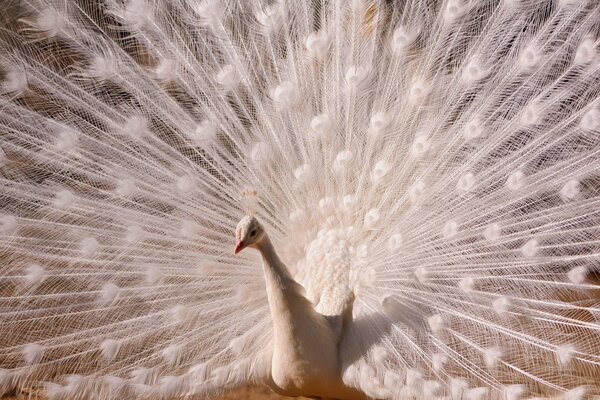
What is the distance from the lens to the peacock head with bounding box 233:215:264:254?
2381mm

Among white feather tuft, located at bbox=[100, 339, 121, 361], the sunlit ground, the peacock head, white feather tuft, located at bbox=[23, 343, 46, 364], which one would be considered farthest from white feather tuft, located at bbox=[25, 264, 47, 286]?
the peacock head

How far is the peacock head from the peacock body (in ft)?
0.72

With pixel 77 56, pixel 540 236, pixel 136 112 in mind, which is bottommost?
pixel 540 236

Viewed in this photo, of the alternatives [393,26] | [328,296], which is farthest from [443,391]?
[393,26]

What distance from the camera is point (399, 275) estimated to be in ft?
9.21

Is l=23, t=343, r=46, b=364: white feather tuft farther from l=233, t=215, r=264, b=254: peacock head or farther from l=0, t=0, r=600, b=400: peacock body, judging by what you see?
l=233, t=215, r=264, b=254: peacock head

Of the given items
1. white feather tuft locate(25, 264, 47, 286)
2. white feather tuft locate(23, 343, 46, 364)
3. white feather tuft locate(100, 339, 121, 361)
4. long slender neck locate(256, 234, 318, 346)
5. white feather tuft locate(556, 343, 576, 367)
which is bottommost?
white feather tuft locate(556, 343, 576, 367)

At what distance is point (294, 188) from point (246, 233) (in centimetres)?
58

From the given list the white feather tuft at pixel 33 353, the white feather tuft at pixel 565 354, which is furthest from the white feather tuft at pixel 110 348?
the white feather tuft at pixel 565 354

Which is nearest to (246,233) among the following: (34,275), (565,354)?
(34,275)

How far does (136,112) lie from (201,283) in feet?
2.23

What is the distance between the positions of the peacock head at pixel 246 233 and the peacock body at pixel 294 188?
0.22 meters

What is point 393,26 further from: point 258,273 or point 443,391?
point 443,391

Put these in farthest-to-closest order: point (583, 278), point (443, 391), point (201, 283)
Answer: point (201, 283) → point (583, 278) → point (443, 391)
